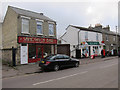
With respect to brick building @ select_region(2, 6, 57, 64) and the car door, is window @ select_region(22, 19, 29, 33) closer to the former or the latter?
brick building @ select_region(2, 6, 57, 64)

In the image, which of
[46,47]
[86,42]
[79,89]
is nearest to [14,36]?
[46,47]

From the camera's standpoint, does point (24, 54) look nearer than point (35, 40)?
Yes

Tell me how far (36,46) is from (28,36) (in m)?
1.84

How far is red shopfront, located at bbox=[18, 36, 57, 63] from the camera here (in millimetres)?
14789

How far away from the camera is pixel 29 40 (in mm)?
15109

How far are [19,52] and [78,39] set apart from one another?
45.1 ft

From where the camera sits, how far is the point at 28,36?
15.1m

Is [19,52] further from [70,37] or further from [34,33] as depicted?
Answer: [70,37]

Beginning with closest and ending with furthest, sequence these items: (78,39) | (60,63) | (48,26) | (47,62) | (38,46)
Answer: (47,62)
(60,63)
(38,46)
(48,26)
(78,39)

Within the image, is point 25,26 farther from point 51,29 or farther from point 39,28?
point 51,29

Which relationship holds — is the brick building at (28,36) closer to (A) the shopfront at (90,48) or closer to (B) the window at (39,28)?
(B) the window at (39,28)

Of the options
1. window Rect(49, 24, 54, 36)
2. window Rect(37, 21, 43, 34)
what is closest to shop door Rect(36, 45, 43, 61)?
window Rect(37, 21, 43, 34)

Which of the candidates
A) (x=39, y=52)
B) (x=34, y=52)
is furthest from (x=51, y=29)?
(x=34, y=52)

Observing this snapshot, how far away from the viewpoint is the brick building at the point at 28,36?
14.4 metres
